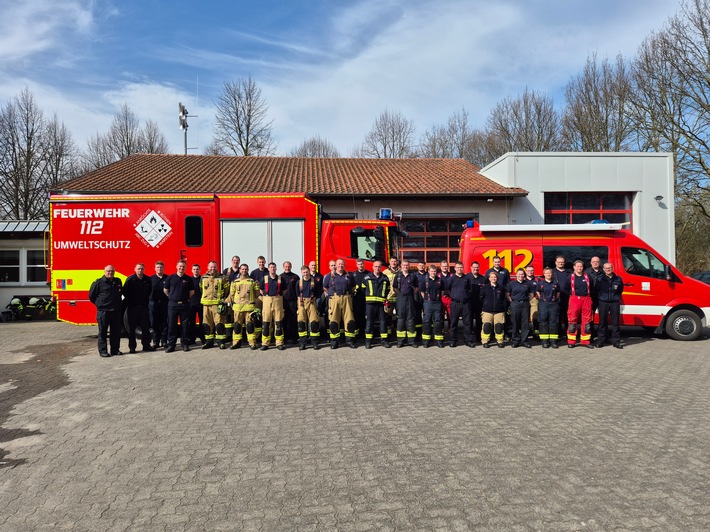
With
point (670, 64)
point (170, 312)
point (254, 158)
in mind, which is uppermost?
point (670, 64)

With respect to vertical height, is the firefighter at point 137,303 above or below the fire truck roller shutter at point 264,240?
below

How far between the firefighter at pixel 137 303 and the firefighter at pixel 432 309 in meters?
5.30

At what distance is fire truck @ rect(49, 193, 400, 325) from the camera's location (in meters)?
10.1

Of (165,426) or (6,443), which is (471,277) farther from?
(6,443)

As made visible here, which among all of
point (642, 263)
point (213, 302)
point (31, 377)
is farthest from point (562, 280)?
point (31, 377)

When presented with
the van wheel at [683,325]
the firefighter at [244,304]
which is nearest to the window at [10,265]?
the firefighter at [244,304]

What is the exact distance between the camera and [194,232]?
1034 cm

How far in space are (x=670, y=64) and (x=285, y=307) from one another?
22.1 meters

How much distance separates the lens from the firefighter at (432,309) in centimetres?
926

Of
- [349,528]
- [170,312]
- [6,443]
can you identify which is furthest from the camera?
[170,312]

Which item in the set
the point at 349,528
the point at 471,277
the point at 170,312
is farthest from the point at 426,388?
the point at 170,312

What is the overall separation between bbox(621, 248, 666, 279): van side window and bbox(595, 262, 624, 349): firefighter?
994 mm

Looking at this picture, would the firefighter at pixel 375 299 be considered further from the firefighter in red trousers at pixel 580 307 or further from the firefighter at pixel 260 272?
the firefighter in red trousers at pixel 580 307

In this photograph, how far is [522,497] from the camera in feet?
10.9
